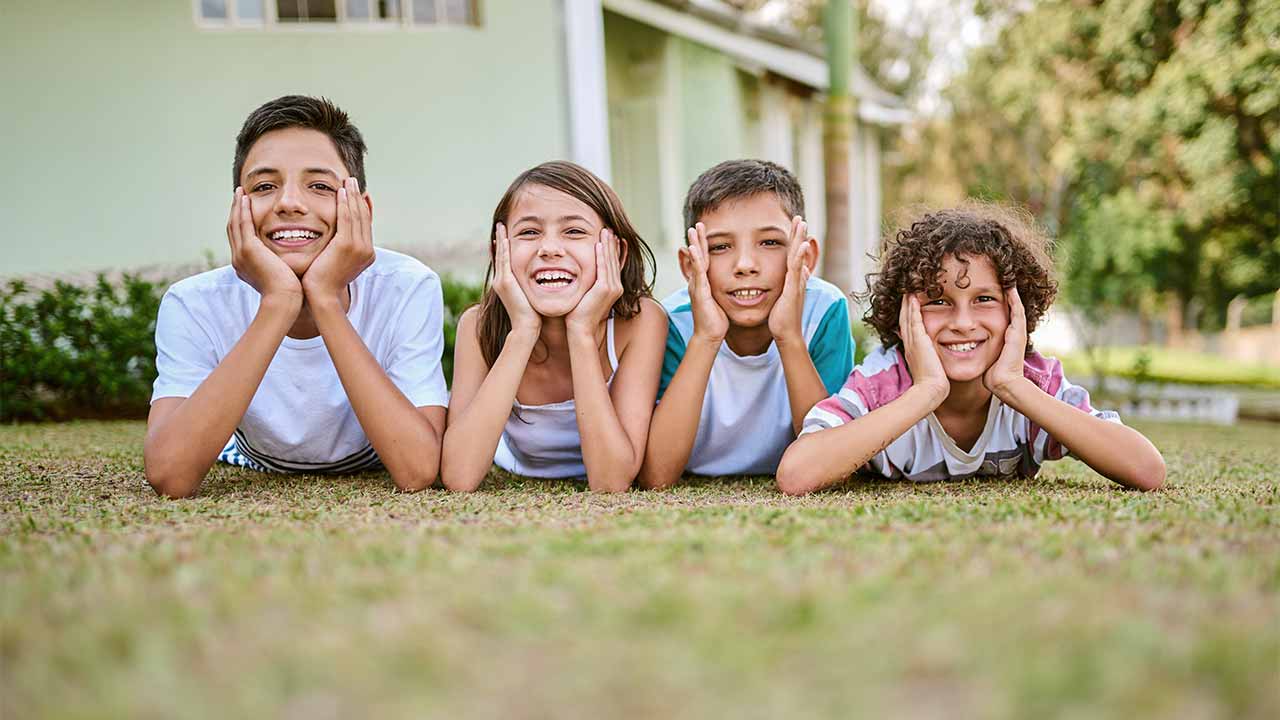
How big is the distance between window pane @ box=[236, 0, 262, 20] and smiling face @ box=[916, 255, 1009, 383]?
7947 mm

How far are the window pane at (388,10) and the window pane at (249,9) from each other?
1092mm

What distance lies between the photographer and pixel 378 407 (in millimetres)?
3404

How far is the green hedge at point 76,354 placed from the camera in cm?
695

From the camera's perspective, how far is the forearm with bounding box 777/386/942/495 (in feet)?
10.9

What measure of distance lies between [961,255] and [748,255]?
79 centimetres

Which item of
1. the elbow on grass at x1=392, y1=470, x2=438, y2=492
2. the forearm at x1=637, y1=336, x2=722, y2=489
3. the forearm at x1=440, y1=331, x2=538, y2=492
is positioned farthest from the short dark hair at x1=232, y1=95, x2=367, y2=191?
the forearm at x1=637, y1=336, x2=722, y2=489

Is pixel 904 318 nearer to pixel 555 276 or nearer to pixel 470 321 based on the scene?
pixel 555 276

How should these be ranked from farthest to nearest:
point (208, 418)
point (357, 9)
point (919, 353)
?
point (357, 9)
point (919, 353)
point (208, 418)

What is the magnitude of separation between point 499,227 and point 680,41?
995 cm

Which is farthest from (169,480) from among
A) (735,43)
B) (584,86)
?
(735,43)

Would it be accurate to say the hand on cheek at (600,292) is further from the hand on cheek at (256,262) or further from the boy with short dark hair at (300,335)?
the hand on cheek at (256,262)

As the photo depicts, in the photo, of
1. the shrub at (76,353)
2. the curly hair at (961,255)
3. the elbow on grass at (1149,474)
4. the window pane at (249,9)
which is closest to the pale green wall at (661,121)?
the window pane at (249,9)

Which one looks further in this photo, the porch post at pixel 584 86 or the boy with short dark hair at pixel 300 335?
the porch post at pixel 584 86

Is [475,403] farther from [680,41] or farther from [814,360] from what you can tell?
[680,41]
